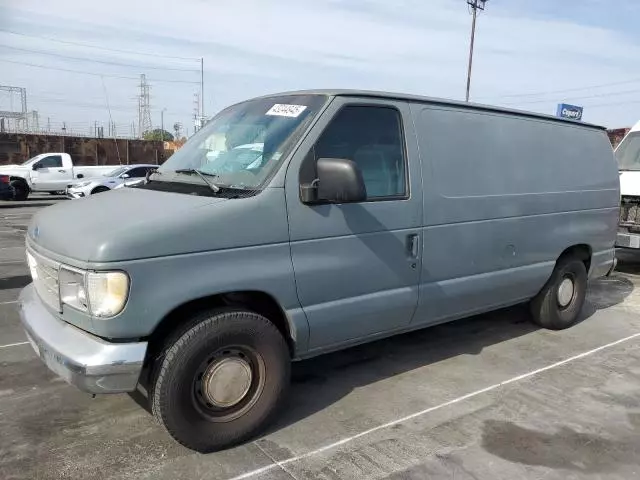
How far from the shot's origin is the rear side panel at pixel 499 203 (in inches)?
167

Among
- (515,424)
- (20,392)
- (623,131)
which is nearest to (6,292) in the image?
(20,392)

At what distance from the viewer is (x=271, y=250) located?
3.33 m

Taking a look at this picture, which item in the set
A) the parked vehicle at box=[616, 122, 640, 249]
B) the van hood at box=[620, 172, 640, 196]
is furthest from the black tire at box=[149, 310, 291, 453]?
the van hood at box=[620, 172, 640, 196]

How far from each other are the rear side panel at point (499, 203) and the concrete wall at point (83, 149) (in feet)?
93.8

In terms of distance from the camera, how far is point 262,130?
3.76 m

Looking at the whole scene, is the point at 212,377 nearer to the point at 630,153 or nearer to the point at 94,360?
the point at 94,360

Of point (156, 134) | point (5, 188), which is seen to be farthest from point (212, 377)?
point (156, 134)

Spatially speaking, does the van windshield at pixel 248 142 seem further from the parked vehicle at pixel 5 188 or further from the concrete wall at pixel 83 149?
the concrete wall at pixel 83 149

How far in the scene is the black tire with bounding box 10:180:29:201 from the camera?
2103cm

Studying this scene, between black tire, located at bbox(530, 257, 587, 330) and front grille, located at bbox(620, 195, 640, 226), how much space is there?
3.30 meters

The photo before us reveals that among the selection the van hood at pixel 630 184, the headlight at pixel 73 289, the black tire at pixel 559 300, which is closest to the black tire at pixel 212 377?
the headlight at pixel 73 289

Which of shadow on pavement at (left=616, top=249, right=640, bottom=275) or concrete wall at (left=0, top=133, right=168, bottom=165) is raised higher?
concrete wall at (left=0, top=133, right=168, bottom=165)

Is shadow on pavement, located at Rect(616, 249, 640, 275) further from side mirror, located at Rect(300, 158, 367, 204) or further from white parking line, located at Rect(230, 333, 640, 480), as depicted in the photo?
side mirror, located at Rect(300, 158, 367, 204)

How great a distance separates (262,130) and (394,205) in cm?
102
